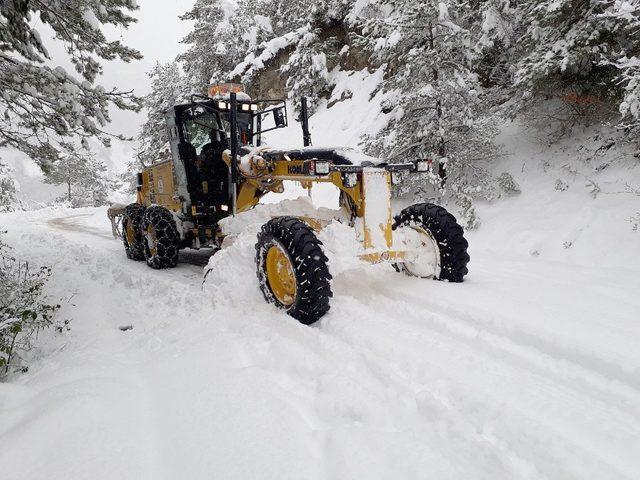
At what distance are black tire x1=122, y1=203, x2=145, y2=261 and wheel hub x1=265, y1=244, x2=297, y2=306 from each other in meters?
A: 4.24

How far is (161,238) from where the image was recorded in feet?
23.5

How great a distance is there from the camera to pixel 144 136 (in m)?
28.0

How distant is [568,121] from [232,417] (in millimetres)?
9478

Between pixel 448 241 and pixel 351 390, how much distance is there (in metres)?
2.64

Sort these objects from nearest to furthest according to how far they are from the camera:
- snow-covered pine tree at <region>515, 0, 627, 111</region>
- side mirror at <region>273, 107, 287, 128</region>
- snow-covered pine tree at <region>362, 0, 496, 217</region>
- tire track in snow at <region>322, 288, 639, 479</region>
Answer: tire track in snow at <region>322, 288, 639, 479</region>
side mirror at <region>273, 107, 287, 128</region>
snow-covered pine tree at <region>515, 0, 627, 111</region>
snow-covered pine tree at <region>362, 0, 496, 217</region>

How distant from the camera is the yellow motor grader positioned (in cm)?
415

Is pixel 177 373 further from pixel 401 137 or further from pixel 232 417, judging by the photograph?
pixel 401 137

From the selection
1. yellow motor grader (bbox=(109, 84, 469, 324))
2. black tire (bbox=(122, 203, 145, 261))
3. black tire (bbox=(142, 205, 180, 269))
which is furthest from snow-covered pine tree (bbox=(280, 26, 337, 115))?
black tire (bbox=(142, 205, 180, 269))

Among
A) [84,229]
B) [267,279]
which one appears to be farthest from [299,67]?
[267,279]

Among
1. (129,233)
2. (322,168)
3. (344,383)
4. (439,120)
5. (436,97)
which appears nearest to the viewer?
(344,383)

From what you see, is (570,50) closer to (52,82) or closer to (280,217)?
(280,217)

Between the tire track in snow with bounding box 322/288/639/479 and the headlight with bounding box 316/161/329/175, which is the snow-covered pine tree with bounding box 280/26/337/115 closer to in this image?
the headlight with bounding box 316/161/329/175

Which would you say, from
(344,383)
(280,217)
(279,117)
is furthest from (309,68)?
(344,383)

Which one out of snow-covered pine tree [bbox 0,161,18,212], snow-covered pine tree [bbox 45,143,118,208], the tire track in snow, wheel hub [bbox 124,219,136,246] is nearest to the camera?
the tire track in snow
